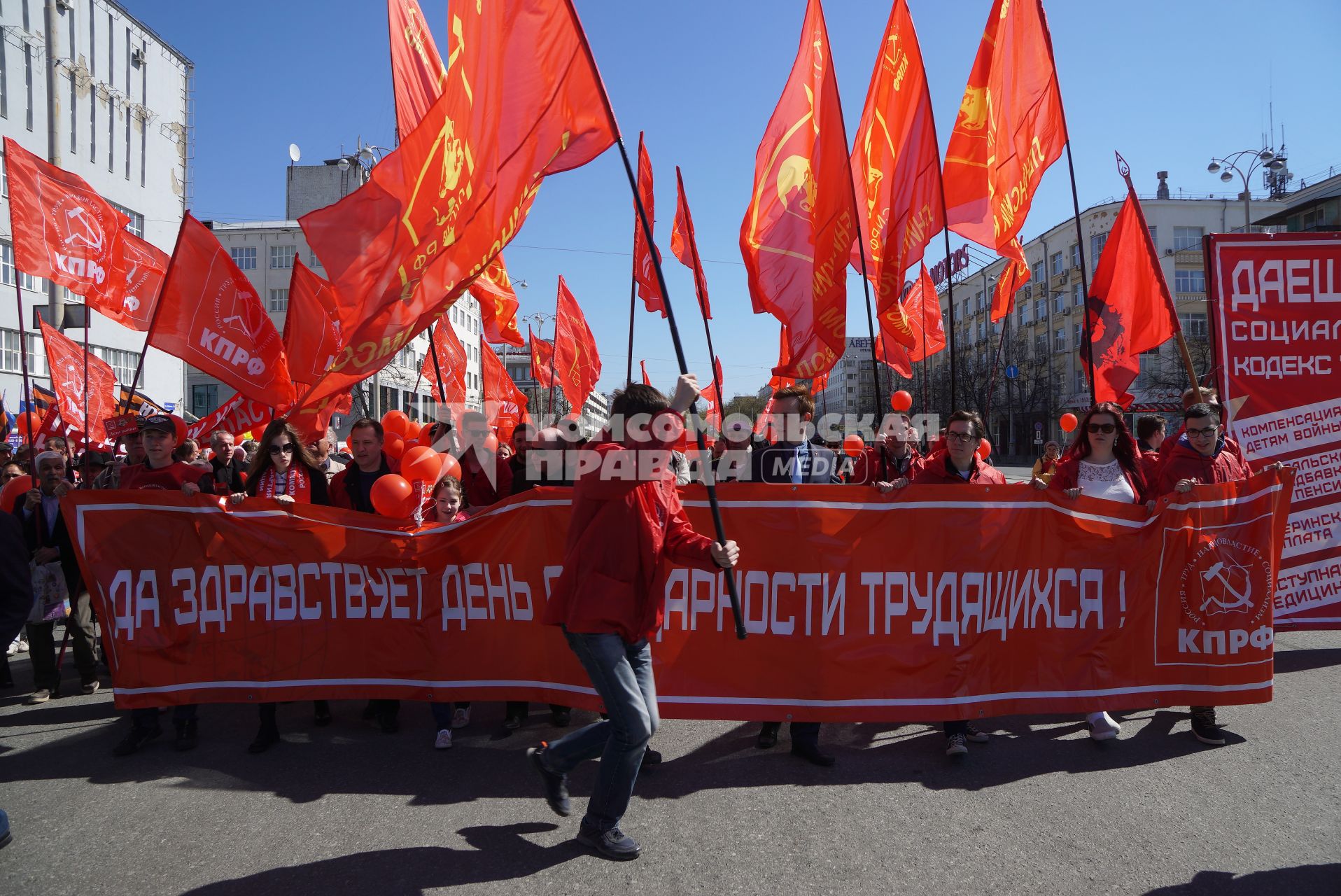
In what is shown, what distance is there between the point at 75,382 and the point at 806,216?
912cm

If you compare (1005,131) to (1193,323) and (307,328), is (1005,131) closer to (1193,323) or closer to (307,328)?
(307,328)

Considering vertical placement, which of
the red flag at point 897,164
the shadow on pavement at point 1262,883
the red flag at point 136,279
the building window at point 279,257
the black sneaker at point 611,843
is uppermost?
the building window at point 279,257

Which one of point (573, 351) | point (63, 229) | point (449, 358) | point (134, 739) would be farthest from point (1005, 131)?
point (573, 351)

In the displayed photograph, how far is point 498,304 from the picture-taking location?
9289 millimetres

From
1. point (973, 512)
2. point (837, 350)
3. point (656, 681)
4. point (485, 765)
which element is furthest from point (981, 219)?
point (485, 765)

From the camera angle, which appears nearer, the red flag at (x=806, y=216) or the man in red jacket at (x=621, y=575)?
the man in red jacket at (x=621, y=575)

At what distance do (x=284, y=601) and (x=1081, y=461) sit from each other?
4933mm

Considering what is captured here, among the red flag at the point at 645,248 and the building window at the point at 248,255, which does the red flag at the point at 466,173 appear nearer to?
the red flag at the point at 645,248

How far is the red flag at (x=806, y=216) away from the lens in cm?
675

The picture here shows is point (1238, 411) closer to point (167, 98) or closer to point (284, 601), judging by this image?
point (284, 601)

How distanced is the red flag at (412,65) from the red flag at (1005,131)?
4.48 m

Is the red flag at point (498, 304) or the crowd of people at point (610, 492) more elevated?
the red flag at point (498, 304)

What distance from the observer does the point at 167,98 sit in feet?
112

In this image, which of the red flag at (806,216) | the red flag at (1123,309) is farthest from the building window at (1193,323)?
the red flag at (806,216)
